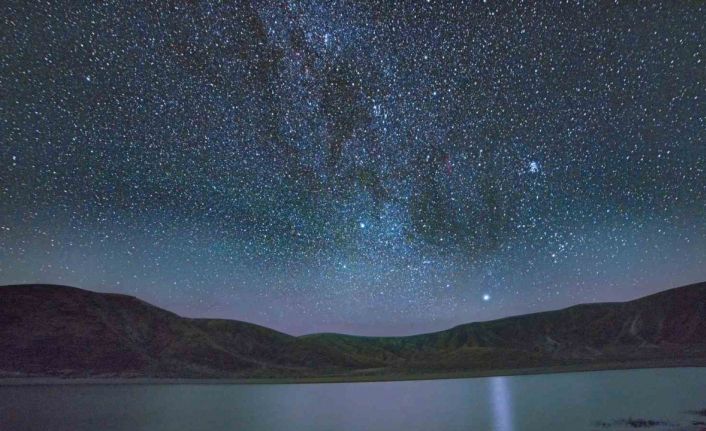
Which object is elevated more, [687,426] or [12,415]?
[687,426]

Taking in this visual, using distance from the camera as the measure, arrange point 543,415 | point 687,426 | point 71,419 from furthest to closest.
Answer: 1. point 71,419
2. point 543,415
3. point 687,426

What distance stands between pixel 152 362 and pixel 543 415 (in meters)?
196

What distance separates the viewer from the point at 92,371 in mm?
168500

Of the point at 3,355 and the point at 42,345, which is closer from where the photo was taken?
the point at 3,355

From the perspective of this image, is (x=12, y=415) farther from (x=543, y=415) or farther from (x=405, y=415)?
(x=543, y=415)

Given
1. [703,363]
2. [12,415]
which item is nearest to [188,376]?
[12,415]

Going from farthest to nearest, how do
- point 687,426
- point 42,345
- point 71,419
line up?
point 42,345 < point 71,419 < point 687,426

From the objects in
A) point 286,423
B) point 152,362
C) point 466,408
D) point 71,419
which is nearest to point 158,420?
point 71,419

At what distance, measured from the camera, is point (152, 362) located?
194 meters

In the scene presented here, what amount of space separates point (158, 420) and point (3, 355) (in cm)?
17160

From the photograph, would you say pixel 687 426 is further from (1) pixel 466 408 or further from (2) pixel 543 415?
(1) pixel 466 408

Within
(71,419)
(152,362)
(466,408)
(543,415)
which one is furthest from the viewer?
(152,362)

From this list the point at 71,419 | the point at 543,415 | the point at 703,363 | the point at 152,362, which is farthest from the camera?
the point at 152,362

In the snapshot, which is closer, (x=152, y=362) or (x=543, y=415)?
(x=543, y=415)
